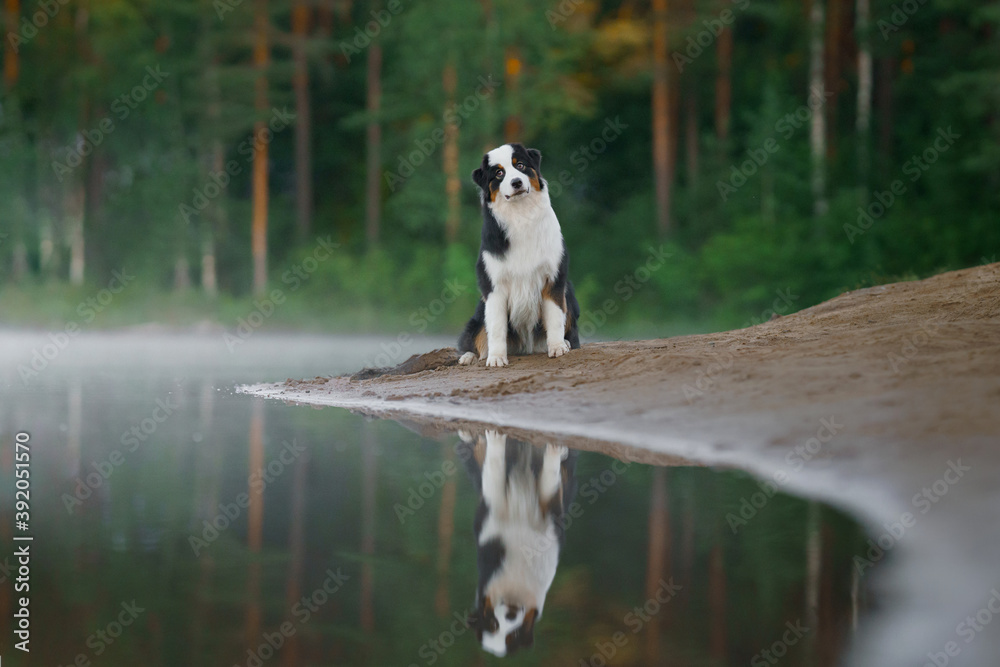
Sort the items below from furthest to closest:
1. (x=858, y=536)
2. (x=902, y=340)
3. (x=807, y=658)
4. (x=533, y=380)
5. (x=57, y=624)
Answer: (x=533, y=380) < (x=902, y=340) < (x=858, y=536) < (x=57, y=624) < (x=807, y=658)

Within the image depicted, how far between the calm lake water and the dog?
106 inches

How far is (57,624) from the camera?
107 inches

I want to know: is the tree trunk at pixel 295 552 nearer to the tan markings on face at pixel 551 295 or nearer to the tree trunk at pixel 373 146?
the tan markings on face at pixel 551 295

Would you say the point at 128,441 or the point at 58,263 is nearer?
the point at 128,441

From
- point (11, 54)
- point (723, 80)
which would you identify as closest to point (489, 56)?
point (723, 80)

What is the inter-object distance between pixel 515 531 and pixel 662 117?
75.4ft

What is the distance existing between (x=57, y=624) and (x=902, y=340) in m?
6.09

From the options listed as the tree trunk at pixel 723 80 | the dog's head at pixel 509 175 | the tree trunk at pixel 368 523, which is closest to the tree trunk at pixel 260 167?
the tree trunk at pixel 723 80

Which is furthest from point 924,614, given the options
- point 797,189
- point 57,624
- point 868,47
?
point 868,47

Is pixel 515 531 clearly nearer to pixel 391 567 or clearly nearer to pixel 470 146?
pixel 391 567

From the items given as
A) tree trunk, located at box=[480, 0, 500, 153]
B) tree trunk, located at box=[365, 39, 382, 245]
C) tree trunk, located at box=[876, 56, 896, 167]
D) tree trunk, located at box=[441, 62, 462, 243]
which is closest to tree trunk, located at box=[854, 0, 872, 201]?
tree trunk, located at box=[876, 56, 896, 167]

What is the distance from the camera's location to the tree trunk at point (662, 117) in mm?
25234

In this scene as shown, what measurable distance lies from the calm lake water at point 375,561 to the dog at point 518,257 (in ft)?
8.83

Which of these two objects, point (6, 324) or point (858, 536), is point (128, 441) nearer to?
point (858, 536)
